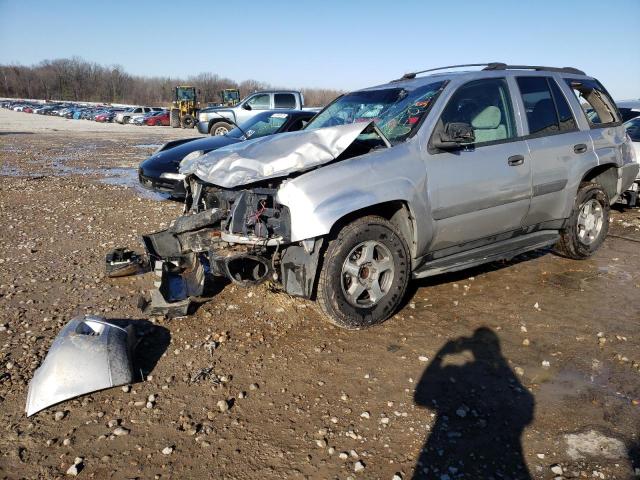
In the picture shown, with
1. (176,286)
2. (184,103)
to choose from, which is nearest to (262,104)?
(176,286)

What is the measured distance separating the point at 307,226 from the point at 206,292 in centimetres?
165

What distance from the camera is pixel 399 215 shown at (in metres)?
3.92

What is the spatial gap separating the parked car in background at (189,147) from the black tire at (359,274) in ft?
14.0

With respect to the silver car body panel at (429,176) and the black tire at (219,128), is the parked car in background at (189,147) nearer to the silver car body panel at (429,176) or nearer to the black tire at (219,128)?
the silver car body panel at (429,176)

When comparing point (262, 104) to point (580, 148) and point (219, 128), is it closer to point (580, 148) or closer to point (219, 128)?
point (219, 128)

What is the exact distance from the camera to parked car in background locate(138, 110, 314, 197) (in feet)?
25.4

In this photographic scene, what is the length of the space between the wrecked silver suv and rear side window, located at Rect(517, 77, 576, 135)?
17mm

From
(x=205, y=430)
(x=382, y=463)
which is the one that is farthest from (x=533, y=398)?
(x=205, y=430)

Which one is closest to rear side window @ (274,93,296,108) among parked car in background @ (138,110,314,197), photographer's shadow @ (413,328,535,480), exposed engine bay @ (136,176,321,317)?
parked car in background @ (138,110,314,197)

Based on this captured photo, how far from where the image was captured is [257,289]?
4.62 metres

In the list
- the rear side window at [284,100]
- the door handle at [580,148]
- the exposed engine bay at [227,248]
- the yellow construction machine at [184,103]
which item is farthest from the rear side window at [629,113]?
the yellow construction machine at [184,103]

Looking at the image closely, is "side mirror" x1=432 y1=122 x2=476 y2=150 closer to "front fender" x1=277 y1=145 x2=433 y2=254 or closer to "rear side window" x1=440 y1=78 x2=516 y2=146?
"front fender" x1=277 y1=145 x2=433 y2=254

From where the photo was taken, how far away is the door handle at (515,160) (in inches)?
168

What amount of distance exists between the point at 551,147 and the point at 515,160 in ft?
2.00
